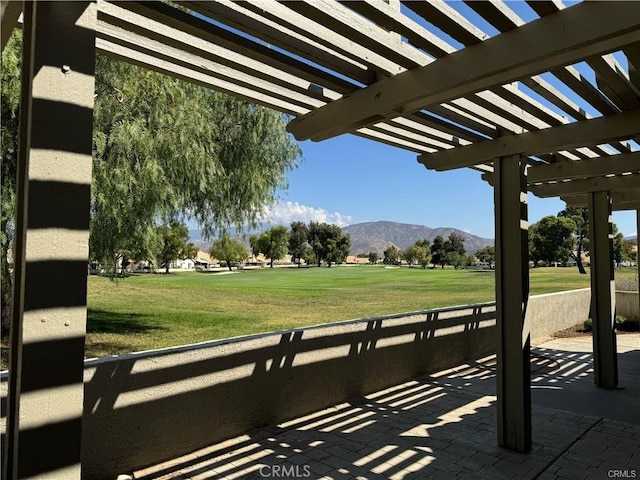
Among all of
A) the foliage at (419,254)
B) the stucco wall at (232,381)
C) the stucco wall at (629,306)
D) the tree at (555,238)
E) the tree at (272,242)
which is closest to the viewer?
the stucco wall at (232,381)

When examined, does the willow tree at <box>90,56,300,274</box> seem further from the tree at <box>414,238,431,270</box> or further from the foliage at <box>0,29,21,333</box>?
the tree at <box>414,238,431,270</box>

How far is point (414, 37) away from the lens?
1.83 m

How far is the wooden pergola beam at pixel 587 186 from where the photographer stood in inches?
172

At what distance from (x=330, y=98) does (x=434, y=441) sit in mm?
2585

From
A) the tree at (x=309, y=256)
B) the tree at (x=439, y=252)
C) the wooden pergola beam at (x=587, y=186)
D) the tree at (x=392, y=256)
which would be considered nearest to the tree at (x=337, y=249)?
the tree at (x=309, y=256)

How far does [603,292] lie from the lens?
469 cm

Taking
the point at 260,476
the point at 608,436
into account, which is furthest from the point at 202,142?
the point at 608,436

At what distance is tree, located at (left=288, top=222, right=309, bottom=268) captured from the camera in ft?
196

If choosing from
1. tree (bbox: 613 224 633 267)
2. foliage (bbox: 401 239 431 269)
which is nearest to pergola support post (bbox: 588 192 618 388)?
tree (bbox: 613 224 633 267)

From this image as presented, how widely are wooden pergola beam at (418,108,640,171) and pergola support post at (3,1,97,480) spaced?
2.83 m

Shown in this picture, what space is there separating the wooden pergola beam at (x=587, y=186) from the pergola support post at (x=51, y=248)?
4.82 metres

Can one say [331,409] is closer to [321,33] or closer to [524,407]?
[524,407]

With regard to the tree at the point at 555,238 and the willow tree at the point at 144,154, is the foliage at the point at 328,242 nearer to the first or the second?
the tree at the point at 555,238

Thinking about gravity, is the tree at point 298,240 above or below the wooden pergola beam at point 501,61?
above
